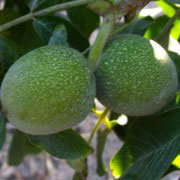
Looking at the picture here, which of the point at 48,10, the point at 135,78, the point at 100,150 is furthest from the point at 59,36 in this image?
the point at 100,150

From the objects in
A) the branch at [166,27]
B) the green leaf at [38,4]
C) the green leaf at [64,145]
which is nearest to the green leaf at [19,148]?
the green leaf at [64,145]

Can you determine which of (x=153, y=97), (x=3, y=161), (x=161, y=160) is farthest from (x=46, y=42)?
(x=3, y=161)

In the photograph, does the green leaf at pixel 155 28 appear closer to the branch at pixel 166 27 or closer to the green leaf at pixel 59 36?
the branch at pixel 166 27

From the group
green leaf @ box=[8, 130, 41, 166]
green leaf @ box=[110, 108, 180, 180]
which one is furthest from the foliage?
green leaf @ box=[8, 130, 41, 166]

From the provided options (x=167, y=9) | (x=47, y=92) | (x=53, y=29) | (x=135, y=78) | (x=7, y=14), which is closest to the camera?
(x=47, y=92)

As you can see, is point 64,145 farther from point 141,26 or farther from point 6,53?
point 141,26

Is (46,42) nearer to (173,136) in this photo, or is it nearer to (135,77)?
(135,77)

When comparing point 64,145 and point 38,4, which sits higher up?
point 38,4
